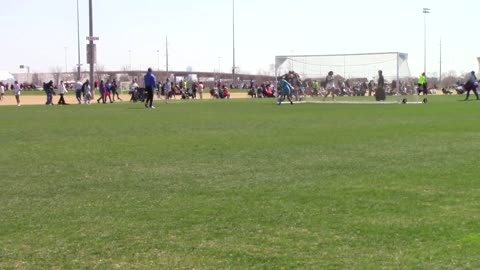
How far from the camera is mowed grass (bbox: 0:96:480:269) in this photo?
5.38 meters

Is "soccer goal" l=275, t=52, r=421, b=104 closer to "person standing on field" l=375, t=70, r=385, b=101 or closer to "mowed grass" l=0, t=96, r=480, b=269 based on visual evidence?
"person standing on field" l=375, t=70, r=385, b=101

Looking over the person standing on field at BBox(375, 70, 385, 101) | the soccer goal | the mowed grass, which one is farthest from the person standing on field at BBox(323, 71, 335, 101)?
the mowed grass

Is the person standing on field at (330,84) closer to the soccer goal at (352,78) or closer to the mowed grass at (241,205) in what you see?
the soccer goal at (352,78)

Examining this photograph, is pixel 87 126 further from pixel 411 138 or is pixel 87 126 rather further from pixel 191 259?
pixel 191 259

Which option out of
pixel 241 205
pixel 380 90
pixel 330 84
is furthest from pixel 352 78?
pixel 241 205

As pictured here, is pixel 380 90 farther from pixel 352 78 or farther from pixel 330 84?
pixel 330 84

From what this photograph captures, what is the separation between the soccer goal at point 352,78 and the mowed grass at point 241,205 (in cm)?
2720

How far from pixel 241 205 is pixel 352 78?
36.3 metres

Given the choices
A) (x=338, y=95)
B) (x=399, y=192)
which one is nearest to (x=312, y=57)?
(x=338, y=95)

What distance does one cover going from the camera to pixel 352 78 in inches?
1684

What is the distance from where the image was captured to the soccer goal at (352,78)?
4072 cm

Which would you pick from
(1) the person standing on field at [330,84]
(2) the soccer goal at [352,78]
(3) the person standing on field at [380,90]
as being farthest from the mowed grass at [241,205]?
(1) the person standing on field at [330,84]

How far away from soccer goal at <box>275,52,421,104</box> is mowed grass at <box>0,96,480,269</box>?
27198 millimetres

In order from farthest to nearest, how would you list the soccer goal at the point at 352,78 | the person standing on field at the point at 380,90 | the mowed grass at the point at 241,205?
the soccer goal at the point at 352,78, the person standing on field at the point at 380,90, the mowed grass at the point at 241,205
